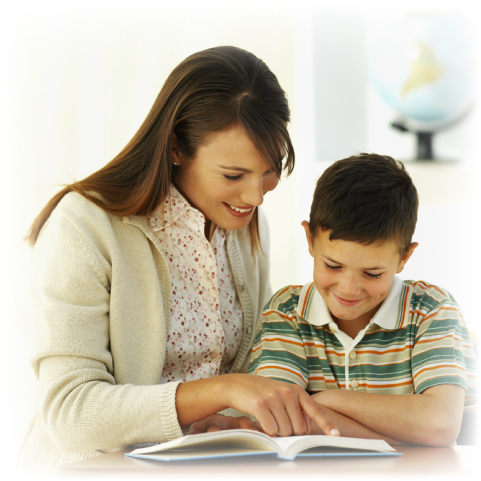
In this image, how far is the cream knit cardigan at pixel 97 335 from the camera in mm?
1026

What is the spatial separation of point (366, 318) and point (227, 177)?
16.5 inches

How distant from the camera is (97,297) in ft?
3.82

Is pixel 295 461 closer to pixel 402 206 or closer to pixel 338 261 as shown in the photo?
pixel 338 261

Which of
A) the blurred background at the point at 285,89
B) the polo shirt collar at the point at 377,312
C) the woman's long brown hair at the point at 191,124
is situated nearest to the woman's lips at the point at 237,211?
the woman's long brown hair at the point at 191,124

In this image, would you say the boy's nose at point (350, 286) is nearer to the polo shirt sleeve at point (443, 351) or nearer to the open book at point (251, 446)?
the polo shirt sleeve at point (443, 351)

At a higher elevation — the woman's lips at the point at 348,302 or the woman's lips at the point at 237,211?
the woman's lips at the point at 237,211

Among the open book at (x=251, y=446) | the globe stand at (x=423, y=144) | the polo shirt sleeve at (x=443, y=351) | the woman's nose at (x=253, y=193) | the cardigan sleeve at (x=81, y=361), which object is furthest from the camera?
the globe stand at (x=423, y=144)

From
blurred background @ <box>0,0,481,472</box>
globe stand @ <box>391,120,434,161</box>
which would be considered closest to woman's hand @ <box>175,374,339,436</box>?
blurred background @ <box>0,0,481,472</box>

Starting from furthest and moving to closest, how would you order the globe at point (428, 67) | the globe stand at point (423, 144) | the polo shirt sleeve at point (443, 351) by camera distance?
1. the globe stand at point (423, 144)
2. the globe at point (428, 67)
3. the polo shirt sleeve at point (443, 351)

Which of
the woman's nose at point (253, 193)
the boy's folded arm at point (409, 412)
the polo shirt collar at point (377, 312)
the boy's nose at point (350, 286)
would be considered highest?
the woman's nose at point (253, 193)

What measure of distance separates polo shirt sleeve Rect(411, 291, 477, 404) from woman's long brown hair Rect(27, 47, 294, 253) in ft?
1.46

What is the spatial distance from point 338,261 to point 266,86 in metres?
0.41

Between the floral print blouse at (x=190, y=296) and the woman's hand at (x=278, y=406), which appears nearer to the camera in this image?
the woman's hand at (x=278, y=406)

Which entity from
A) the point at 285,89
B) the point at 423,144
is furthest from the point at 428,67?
the point at 285,89
